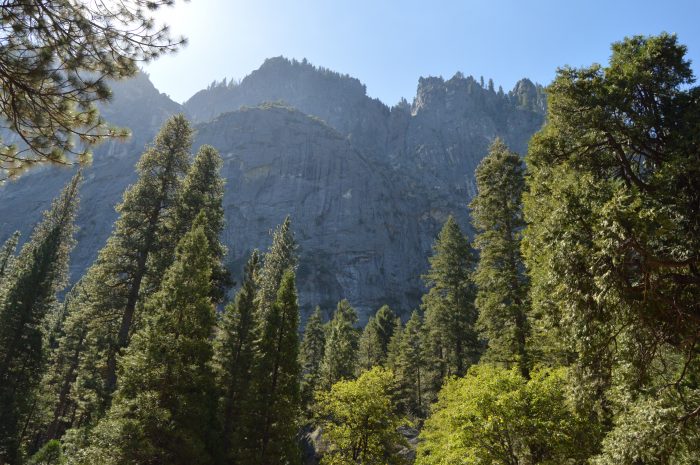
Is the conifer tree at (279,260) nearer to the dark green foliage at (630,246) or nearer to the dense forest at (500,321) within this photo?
the dense forest at (500,321)

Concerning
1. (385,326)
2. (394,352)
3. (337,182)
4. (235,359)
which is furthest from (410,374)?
(337,182)

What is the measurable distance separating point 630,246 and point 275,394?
556 inches

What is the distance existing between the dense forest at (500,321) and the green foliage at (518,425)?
2.0 inches

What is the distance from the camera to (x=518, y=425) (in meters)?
10.0

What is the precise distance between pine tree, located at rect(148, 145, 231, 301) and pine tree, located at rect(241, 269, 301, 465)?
4670mm

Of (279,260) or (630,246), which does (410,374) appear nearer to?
(279,260)

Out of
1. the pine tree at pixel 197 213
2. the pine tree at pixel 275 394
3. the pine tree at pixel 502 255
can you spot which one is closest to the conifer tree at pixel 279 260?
the pine tree at pixel 197 213

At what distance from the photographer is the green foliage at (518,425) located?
990 centimetres

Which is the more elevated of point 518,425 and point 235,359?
point 235,359

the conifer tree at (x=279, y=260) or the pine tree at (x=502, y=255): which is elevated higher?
the conifer tree at (x=279, y=260)

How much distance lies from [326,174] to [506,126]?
8453 centimetres

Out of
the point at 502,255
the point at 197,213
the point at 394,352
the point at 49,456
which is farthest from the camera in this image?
the point at 394,352

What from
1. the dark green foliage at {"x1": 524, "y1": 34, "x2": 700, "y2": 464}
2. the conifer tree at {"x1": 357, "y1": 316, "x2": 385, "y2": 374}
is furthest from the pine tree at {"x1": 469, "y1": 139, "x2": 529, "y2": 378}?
the conifer tree at {"x1": 357, "y1": 316, "x2": 385, "y2": 374}

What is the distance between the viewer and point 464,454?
35.8 feet
